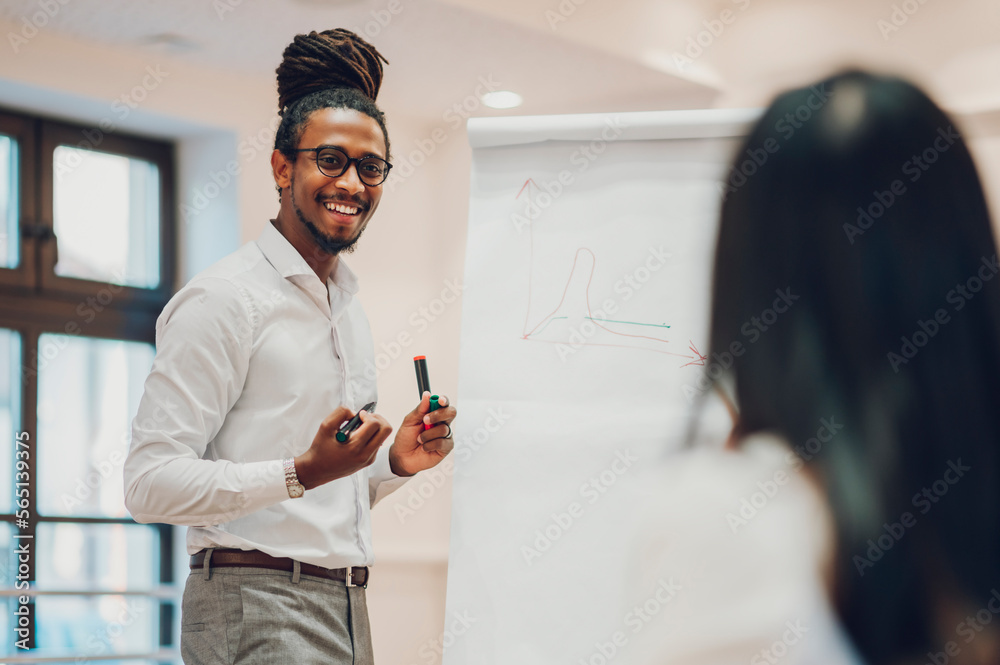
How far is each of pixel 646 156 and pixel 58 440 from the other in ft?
6.36

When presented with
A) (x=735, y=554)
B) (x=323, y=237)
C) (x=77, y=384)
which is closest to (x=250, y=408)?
(x=323, y=237)

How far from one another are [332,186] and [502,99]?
1.67 m

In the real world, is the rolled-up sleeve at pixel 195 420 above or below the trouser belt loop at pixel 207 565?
above

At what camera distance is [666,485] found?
1754mm

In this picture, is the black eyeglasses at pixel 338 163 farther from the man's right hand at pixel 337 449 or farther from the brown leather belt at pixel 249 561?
the brown leather belt at pixel 249 561

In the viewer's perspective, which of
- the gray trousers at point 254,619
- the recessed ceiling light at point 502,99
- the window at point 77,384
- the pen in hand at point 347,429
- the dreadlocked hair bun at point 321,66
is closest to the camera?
the pen in hand at point 347,429

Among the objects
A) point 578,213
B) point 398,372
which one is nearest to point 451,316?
point 398,372

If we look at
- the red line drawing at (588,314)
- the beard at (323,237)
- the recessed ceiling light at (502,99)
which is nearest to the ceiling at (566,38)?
the recessed ceiling light at (502,99)

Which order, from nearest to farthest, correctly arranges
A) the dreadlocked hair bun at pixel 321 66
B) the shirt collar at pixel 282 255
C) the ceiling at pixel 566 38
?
the shirt collar at pixel 282 255 → the dreadlocked hair bun at pixel 321 66 → the ceiling at pixel 566 38

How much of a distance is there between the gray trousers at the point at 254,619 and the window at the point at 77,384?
1.35 m

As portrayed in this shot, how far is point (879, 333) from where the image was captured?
170 centimetres

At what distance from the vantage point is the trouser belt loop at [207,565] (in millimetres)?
1456

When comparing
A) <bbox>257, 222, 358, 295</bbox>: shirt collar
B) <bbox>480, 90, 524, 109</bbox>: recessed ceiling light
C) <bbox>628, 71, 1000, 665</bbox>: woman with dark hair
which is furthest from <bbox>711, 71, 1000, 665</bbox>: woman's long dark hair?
<bbox>480, 90, 524, 109</bbox>: recessed ceiling light

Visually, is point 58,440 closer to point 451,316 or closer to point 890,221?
point 451,316
